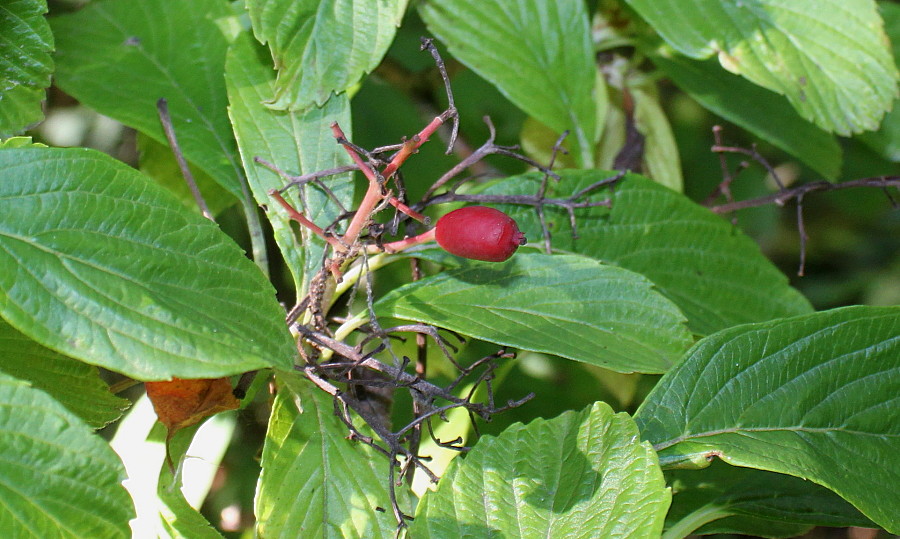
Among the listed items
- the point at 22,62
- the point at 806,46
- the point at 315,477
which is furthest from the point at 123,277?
the point at 806,46

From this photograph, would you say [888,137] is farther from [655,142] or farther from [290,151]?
[290,151]

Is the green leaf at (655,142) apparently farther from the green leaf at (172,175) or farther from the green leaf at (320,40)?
the green leaf at (172,175)

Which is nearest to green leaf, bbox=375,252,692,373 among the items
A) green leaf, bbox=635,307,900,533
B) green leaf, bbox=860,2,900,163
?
green leaf, bbox=635,307,900,533

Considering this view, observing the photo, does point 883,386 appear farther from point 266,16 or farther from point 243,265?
point 266,16

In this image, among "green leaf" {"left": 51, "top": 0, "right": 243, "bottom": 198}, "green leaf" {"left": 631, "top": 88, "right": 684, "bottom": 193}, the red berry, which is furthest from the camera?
"green leaf" {"left": 631, "top": 88, "right": 684, "bottom": 193}

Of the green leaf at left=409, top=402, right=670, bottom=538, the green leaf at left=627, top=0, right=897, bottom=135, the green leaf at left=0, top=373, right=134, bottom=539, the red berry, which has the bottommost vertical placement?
the green leaf at left=409, top=402, right=670, bottom=538

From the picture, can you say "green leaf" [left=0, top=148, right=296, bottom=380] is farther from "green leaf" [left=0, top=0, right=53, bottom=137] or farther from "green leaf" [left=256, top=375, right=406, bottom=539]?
"green leaf" [left=0, top=0, right=53, bottom=137]

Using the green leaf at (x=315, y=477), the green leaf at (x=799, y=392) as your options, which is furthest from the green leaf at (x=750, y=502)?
the green leaf at (x=315, y=477)
